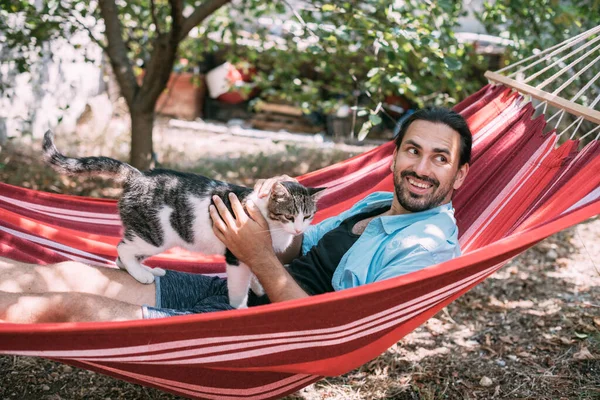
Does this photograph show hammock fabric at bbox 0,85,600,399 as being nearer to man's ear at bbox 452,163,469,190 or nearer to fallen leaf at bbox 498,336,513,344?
man's ear at bbox 452,163,469,190

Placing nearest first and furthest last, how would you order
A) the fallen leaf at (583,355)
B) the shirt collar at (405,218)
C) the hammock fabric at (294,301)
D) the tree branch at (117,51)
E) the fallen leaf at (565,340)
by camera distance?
the hammock fabric at (294,301)
the shirt collar at (405,218)
the fallen leaf at (583,355)
the fallen leaf at (565,340)
the tree branch at (117,51)

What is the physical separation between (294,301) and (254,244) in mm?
447

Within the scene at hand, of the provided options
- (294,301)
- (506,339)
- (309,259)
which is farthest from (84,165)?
(506,339)

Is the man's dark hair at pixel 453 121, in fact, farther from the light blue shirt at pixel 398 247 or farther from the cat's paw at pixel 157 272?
the cat's paw at pixel 157 272

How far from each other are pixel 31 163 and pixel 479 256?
403cm

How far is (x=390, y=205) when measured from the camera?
207 centimetres

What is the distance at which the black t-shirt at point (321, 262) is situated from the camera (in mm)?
1827

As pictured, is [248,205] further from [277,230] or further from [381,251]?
[381,251]

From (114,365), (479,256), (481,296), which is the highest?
(479,256)

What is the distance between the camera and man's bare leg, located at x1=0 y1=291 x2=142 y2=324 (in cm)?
151

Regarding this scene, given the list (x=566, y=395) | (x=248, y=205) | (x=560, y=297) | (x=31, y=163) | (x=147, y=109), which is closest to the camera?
(x=248, y=205)

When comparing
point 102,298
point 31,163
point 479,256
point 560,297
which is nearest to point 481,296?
point 560,297

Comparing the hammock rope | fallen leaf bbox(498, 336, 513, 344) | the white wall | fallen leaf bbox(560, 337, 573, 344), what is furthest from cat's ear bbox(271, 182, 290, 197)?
the white wall

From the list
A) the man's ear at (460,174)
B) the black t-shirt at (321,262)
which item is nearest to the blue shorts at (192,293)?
the black t-shirt at (321,262)
